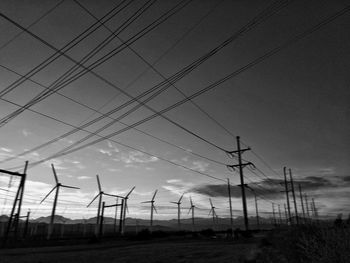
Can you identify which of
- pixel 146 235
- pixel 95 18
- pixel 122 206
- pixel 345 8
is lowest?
pixel 146 235

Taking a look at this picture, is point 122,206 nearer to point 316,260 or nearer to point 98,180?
point 98,180

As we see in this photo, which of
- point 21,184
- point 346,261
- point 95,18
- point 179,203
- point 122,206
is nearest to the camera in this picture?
point 346,261

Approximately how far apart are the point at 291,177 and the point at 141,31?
66.9 metres

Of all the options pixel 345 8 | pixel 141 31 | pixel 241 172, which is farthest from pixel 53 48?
pixel 241 172

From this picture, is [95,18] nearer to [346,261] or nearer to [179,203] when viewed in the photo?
[346,261]

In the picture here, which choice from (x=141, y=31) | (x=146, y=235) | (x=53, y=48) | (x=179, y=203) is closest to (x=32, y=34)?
(x=53, y=48)

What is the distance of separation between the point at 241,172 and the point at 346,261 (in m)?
30.2

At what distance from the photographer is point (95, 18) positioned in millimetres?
9961

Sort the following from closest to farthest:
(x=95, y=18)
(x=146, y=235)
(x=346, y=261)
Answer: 1. (x=346, y=261)
2. (x=95, y=18)
3. (x=146, y=235)

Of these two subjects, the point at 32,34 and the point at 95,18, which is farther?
the point at 95,18

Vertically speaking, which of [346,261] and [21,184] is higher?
[21,184]

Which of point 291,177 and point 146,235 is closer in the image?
point 146,235

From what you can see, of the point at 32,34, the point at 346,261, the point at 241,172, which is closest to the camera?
the point at 346,261

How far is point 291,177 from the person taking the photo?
218ft
